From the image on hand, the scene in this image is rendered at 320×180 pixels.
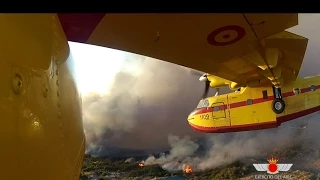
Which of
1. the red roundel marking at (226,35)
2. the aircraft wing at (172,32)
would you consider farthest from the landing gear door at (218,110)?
the red roundel marking at (226,35)

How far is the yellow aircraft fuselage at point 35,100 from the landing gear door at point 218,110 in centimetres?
920

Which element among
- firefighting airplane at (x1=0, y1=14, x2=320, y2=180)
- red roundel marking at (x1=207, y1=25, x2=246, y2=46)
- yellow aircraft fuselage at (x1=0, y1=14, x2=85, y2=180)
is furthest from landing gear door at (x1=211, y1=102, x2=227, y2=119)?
yellow aircraft fuselage at (x1=0, y1=14, x2=85, y2=180)

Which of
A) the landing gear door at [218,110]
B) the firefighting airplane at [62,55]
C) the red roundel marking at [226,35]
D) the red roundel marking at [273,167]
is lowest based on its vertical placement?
the red roundel marking at [273,167]

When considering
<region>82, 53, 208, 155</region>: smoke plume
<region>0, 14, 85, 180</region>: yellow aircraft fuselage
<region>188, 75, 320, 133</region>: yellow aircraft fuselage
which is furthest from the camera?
<region>82, 53, 208, 155</region>: smoke plume

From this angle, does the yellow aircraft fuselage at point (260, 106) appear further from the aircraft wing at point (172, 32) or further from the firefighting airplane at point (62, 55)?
the aircraft wing at point (172, 32)

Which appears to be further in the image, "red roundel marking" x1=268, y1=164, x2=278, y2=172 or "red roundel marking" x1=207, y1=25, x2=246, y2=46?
"red roundel marking" x1=268, y1=164, x2=278, y2=172

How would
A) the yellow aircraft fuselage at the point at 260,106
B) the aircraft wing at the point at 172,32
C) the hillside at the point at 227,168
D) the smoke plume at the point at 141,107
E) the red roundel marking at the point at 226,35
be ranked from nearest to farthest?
the aircraft wing at the point at 172,32 → the red roundel marking at the point at 226,35 → the yellow aircraft fuselage at the point at 260,106 → the hillside at the point at 227,168 → the smoke plume at the point at 141,107

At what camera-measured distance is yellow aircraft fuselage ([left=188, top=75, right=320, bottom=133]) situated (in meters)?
9.95

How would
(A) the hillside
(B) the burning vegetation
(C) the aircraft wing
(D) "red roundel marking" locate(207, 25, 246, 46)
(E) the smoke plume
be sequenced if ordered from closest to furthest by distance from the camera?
(C) the aircraft wing
(D) "red roundel marking" locate(207, 25, 246, 46)
(A) the hillside
(B) the burning vegetation
(E) the smoke plume

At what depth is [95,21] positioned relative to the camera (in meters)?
1.35

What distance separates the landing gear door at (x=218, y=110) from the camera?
10.4m

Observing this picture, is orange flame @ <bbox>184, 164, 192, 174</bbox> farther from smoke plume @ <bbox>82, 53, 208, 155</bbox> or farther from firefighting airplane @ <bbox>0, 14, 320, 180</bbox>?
firefighting airplane @ <bbox>0, 14, 320, 180</bbox>
